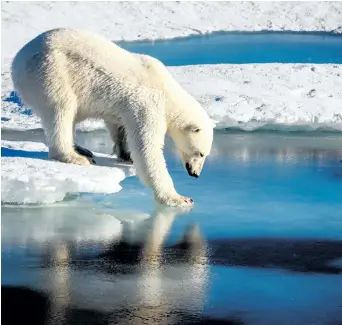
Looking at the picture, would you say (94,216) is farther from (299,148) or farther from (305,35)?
(305,35)

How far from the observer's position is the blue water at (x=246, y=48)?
16.6m

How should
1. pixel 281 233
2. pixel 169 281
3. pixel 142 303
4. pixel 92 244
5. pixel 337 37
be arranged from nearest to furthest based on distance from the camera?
pixel 142 303, pixel 169 281, pixel 92 244, pixel 281 233, pixel 337 37

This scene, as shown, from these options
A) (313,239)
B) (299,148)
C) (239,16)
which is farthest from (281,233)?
(239,16)

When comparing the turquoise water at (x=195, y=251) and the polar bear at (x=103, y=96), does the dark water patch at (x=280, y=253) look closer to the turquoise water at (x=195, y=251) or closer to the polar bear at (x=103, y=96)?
the turquoise water at (x=195, y=251)

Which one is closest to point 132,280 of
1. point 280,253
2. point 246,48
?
point 280,253

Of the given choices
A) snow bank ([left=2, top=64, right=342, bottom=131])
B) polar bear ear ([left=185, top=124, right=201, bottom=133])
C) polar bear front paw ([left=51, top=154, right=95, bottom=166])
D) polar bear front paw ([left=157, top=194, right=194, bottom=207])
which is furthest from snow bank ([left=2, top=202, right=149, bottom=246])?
snow bank ([left=2, top=64, right=342, bottom=131])

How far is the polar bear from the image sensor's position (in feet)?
22.7

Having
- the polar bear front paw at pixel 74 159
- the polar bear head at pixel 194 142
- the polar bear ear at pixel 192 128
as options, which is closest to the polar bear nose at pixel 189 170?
the polar bear head at pixel 194 142

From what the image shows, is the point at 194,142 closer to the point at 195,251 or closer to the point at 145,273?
the point at 195,251

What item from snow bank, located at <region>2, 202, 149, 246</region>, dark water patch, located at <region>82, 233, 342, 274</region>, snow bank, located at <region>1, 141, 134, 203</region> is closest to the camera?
dark water patch, located at <region>82, 233, 342, 274</region>

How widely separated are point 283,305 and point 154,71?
308cm

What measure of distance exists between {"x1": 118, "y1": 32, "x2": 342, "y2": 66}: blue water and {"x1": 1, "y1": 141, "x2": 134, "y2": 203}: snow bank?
30.8 feet

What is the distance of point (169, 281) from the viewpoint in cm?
490

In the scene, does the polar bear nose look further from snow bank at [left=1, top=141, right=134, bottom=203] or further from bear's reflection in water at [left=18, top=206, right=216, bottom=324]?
bear's reflection in water at [left=18, top=206, right=216, bottom=324]
